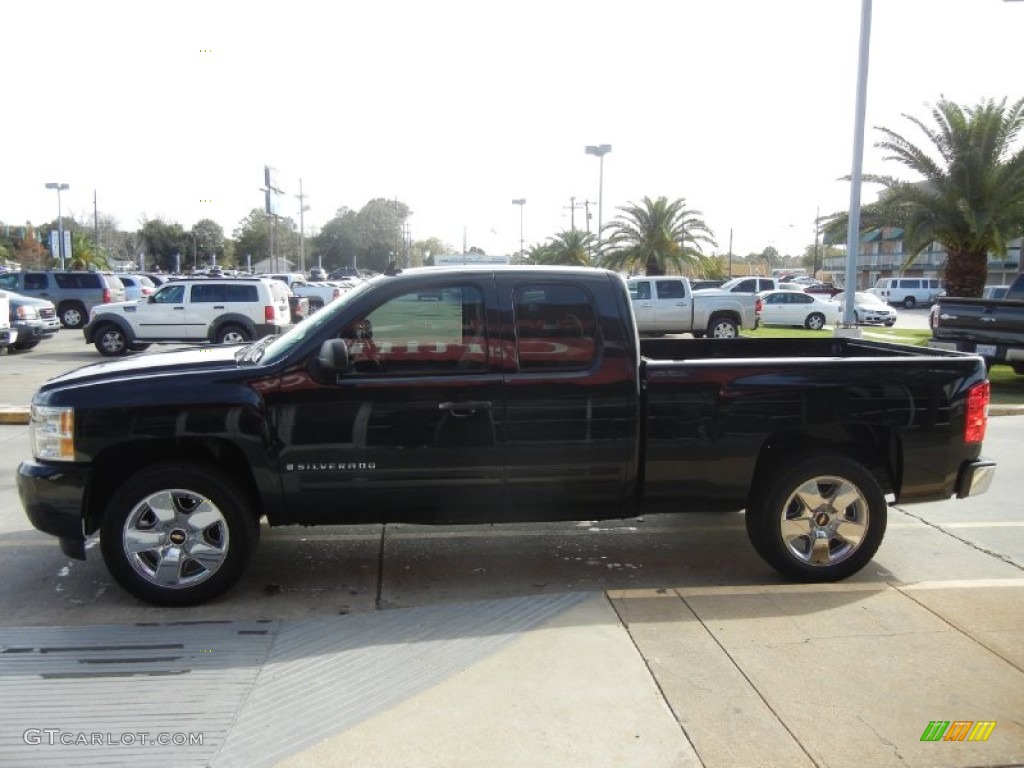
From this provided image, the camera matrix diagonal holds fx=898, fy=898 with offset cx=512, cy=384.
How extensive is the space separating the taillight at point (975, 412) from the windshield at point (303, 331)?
358cm

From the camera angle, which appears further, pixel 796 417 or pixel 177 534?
pixel 796 417

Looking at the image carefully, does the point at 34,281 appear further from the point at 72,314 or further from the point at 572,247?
the point at 572,247

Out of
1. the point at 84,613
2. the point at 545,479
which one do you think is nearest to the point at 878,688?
the point at 545,479

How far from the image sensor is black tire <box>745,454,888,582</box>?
207 inches

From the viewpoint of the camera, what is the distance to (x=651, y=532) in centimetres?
649

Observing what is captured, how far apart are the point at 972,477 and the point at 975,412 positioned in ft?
1.31

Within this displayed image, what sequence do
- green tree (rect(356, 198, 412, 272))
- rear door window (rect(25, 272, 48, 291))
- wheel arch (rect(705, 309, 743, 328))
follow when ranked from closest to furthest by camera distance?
1. wheel arch (rect(705, 309, 743, 328))
2. rear door window (rect(25, 272, 48, 291))
3. green tree (rect(356, 198, 412, 272))

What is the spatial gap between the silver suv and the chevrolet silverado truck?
23.6 meters

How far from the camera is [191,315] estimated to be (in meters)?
19.5

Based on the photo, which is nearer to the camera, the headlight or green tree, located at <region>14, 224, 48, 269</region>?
the headlight

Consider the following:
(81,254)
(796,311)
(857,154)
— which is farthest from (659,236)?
(81,254)

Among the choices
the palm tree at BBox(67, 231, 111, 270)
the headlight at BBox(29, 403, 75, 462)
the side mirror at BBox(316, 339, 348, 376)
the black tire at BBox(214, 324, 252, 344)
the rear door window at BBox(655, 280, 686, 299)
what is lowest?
the black tire at BBox(214, 324, 252, 344)

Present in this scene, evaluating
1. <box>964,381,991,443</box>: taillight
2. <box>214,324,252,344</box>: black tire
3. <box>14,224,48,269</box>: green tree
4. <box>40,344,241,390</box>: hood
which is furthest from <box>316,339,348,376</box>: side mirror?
<box>14,224,48,269</box>: green tree

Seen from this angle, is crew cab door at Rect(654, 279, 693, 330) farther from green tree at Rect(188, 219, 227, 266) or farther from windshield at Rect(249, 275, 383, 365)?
green tree at Rect(188, 219, 227, 266)
